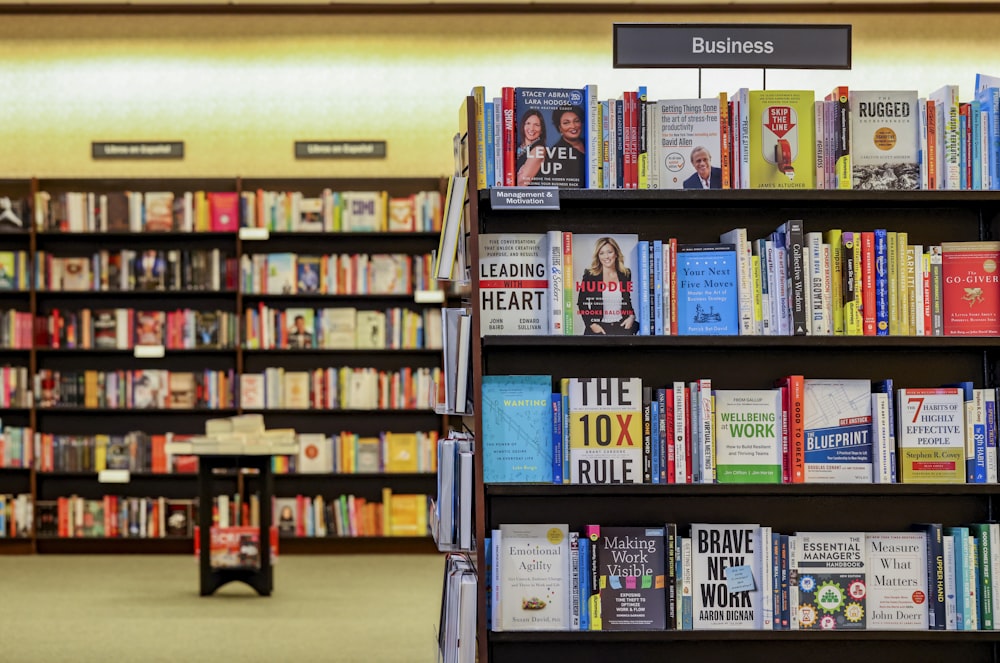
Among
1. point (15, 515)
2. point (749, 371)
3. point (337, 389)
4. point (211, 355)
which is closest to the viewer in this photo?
point (749, 371)

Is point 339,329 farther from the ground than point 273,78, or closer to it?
closer to it

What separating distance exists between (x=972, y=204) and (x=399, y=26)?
19.6 feet

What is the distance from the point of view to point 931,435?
3.73m

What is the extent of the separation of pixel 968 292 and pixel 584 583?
1.47m

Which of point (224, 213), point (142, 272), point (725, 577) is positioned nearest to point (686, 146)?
point (725, 577)

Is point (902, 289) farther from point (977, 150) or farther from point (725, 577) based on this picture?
point (725, 577)

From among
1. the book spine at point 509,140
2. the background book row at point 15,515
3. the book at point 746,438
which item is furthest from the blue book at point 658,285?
the background book row at point 15,515

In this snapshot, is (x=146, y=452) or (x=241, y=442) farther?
(x=146, y=452)

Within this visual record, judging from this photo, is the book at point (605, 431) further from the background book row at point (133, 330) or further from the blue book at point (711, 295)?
the background book row at point (133, 330)

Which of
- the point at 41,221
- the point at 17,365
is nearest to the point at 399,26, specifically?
the point at 41,221

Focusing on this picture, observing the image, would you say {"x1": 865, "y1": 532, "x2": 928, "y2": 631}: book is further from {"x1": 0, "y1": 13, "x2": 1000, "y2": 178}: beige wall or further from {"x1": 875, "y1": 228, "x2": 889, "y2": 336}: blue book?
{"x1": 0, "y1": 13, "x2": 1000, "y2": 178}: beige wall

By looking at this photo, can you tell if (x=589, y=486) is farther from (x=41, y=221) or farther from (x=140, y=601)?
(x=41, y=221)

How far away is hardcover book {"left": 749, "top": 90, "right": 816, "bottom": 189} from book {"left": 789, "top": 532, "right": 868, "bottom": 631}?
109 centimetres

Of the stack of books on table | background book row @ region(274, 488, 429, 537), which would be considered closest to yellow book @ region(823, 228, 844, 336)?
the stack of books on table
